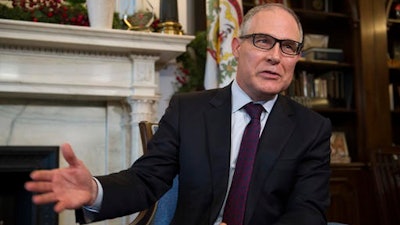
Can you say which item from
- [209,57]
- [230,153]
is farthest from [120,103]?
[230,153]

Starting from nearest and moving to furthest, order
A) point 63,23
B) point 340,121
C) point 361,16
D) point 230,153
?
1. point 230,153
2. point 63,23
3. point 361,16
4. point 340,121

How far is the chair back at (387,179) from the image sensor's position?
2600mm

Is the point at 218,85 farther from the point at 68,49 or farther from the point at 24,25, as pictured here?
the point at 24,25

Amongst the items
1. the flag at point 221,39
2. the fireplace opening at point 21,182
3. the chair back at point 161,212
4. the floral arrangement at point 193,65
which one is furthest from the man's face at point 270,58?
the fireplace opening at point 21,182

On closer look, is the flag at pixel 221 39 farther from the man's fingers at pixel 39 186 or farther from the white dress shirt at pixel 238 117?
the man's fingers at pixel 39 186

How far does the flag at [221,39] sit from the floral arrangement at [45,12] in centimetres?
74

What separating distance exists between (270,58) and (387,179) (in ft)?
5.65

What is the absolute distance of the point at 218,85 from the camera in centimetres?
255

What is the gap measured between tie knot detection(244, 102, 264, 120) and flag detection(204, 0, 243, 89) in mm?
1143

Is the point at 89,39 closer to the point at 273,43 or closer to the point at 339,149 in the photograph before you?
the point at 273,43

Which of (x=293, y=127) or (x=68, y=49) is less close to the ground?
(x=68, y=49)

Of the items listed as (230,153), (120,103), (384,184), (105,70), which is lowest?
(384,184)

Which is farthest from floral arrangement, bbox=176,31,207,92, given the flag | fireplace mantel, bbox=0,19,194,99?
fireplace mantel, bbox=0,19,194,99

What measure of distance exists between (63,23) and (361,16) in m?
2.24
